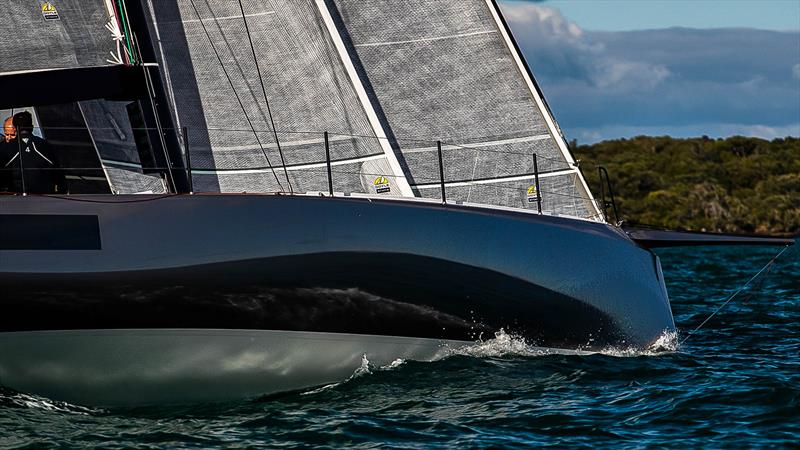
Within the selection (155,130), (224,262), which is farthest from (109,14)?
(224,262)

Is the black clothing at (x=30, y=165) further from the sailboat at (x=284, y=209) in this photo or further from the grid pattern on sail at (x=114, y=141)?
the grid pattern on sail at (x=114, y=141)

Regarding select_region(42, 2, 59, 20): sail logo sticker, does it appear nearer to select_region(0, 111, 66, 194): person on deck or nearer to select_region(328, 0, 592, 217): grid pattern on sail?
select_region(0, 111, 66, 194): person on deck

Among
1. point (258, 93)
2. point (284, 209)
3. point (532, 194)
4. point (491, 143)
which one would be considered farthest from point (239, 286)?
point (491, 143)

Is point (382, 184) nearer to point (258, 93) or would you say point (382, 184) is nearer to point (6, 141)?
point (258, 93)

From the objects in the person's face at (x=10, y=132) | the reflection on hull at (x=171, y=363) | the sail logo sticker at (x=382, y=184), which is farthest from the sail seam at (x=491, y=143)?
the person's face at (x=10, y=132)

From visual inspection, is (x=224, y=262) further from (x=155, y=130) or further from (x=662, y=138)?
(x=662, y=138)

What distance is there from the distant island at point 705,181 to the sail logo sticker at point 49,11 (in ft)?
141

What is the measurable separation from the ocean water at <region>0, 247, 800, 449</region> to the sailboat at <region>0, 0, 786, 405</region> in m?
0.20

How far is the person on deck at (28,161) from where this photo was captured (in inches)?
392

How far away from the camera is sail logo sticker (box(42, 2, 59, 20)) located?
1021 cm

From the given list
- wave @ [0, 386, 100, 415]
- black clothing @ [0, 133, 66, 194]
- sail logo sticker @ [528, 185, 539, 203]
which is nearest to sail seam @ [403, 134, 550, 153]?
sail logo sticker @ [528, 185, 539, 203]

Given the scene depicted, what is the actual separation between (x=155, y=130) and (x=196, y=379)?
2.21m

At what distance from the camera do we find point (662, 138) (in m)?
81.5

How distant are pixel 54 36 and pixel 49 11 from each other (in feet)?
0.75
